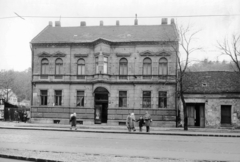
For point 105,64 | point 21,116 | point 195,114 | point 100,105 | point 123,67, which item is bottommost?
point 21,116

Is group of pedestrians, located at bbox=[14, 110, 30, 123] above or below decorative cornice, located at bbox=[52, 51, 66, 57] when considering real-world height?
below

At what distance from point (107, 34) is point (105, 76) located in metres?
5.96

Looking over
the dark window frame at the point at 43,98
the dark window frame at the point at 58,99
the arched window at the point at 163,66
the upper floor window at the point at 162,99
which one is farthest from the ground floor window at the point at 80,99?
the arched window at the point at 163,66

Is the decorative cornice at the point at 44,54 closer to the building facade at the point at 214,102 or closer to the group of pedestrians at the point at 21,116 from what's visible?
the group of pedestrians at the point at 21,116

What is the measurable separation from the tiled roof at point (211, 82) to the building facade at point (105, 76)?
2.09 meters

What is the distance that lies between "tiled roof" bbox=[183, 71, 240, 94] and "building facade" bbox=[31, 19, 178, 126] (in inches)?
82.3

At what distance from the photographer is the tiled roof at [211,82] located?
30.2m

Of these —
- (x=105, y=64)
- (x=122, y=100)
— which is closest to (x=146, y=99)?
(x=122, y=100)

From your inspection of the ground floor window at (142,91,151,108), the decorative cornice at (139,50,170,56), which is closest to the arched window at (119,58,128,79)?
the decorative cornice at (139,50,170,56)

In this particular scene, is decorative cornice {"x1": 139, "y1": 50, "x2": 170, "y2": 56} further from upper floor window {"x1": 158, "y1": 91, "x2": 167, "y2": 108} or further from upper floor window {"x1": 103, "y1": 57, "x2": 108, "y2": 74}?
upper floor window {"x1": 158, "y1": 91, "x2": 167, "y2": 108}

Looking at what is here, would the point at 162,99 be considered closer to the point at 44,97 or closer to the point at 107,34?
the point at 107,34

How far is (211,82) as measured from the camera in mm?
31359

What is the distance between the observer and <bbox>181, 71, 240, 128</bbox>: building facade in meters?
29.7

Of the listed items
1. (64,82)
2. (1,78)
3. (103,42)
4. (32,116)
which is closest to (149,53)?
(103,42)
